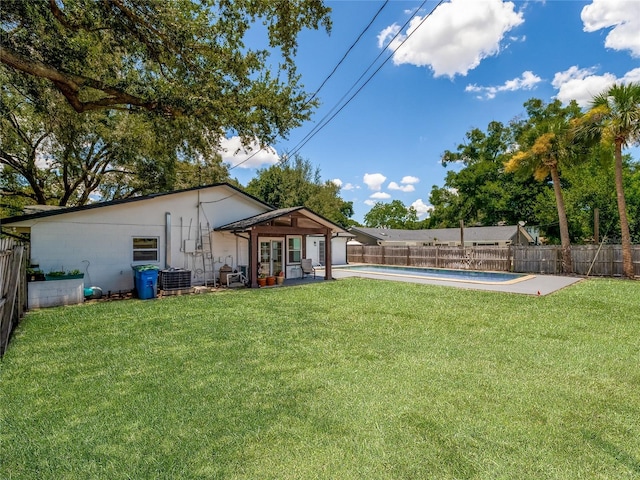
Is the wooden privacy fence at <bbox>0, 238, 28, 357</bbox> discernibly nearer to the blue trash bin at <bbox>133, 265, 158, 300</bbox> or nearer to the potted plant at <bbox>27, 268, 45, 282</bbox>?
the potted plant at <bbox>27, 268, 45, 282</bbox>

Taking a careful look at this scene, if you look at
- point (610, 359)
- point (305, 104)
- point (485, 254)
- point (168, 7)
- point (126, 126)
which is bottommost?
point (610, 359)

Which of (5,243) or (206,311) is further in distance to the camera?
(206,311)

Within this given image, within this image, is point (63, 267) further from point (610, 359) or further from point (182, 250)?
point (610, 359)

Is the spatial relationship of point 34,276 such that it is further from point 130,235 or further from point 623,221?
point 623,221

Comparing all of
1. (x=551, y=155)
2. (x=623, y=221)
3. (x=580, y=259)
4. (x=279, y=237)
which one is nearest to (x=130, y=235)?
(x=279, y=237)

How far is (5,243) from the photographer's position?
494 cm

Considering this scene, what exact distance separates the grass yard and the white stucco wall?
3719mm

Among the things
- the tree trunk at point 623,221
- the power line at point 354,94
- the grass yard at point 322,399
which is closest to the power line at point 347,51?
the power line at point 354,94

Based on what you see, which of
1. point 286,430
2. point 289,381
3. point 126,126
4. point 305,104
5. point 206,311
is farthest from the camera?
point 126,126

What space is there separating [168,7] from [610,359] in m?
9.90

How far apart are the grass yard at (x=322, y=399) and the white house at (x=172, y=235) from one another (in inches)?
151

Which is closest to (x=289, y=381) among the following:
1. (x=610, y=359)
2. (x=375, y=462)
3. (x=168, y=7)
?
(x=375, y=462)

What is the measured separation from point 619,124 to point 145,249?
62.3ft

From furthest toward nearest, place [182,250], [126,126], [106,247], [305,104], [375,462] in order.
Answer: [126,126], [182,250], [106,247], [305,104], [375,462]
